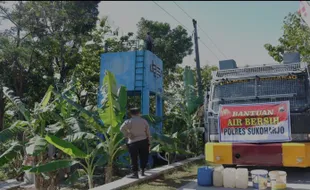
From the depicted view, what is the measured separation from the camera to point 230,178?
6.95m

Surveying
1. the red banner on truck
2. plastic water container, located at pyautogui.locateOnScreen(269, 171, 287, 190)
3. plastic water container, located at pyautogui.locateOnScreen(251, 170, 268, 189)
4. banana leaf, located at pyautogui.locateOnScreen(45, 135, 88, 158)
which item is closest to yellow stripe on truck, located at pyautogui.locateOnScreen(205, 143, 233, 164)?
the red banner on truck

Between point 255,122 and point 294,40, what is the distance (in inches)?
439

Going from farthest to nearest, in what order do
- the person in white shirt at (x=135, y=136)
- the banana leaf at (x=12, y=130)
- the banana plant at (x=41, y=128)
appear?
the banana leaf at (x=12, y=130), the banana plant at (x=41, y=128), the person in white shirt at (x=135, y=136)

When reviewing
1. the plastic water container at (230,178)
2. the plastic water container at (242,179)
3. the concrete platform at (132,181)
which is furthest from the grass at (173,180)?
the plastic water container at (242,179)

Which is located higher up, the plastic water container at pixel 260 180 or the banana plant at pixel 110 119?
the banana plant at pixel 110 119

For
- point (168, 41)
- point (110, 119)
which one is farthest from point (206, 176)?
point (168, 41)

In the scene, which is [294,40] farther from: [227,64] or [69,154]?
[69,154]

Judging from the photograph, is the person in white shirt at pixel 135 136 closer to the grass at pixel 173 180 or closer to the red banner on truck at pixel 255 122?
the grass at pixel 173 180

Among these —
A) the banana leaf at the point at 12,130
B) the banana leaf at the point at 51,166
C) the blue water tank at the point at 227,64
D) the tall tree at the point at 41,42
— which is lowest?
the banana leaf at the point at 51,166

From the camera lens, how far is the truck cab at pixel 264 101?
282 inches

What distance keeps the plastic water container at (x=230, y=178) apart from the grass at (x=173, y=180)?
104cm

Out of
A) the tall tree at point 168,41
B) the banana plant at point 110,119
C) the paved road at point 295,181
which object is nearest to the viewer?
the paved road at point 295,181

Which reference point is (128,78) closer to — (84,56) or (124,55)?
(124,55)

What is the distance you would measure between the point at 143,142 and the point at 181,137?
13.7ft
